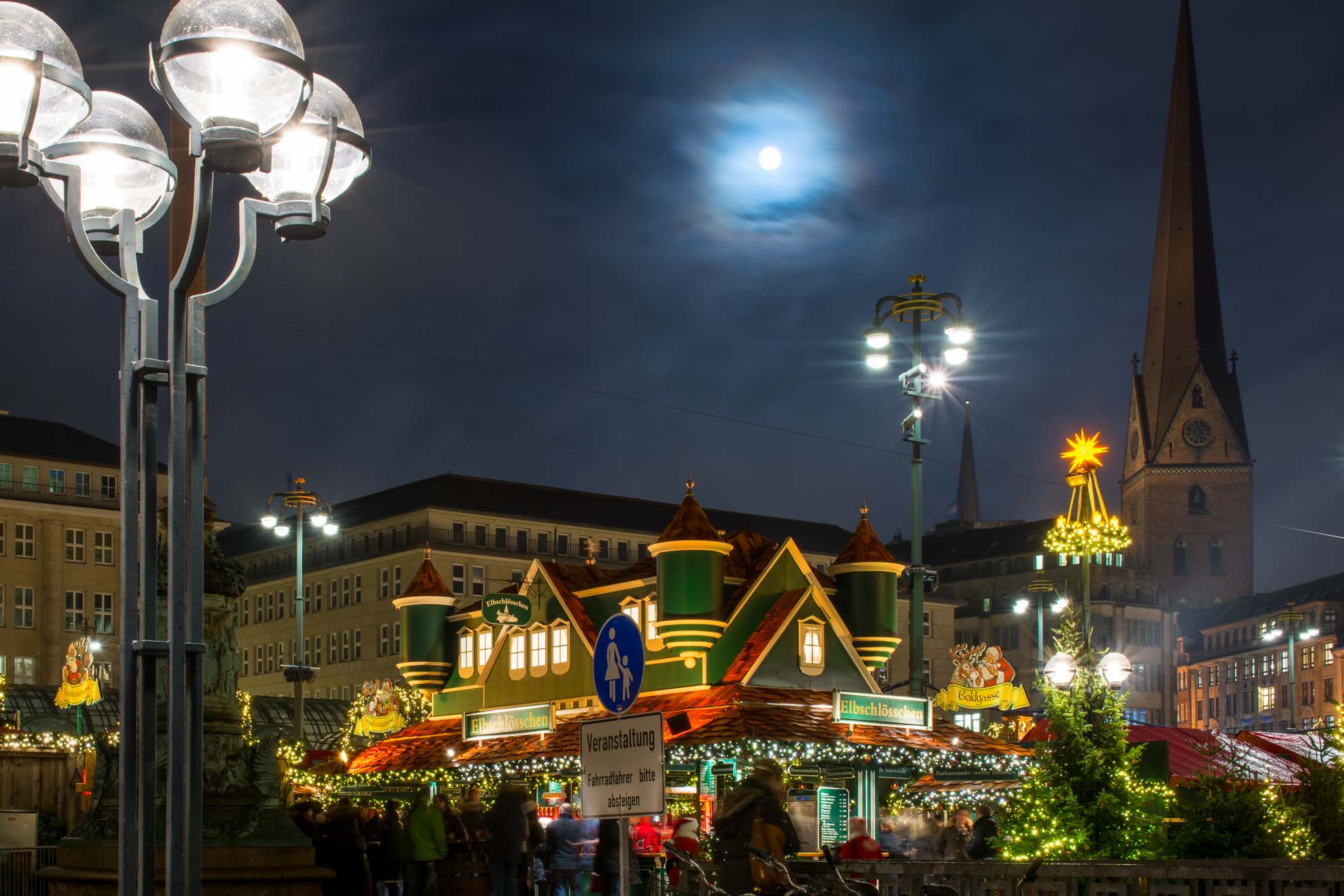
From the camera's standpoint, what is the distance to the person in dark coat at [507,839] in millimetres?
19125

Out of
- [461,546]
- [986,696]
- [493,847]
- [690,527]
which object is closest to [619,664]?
[493,847]

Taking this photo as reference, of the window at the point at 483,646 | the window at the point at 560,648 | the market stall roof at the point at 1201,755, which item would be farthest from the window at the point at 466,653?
the market stall roof at the point at 1201,755

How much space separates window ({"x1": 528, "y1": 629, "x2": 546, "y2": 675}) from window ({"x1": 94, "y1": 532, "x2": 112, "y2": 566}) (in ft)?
194

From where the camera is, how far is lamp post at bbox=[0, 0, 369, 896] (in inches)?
251

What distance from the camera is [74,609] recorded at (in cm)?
8769

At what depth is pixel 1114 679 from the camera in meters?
27.8

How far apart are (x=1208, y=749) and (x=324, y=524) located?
23.8 metres

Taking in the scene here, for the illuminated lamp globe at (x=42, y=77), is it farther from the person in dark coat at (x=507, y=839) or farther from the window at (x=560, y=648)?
the window at (x=560, y=648)

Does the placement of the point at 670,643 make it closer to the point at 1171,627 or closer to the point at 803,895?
the point at 803,895

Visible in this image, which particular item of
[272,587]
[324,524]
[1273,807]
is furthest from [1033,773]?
[272,587]

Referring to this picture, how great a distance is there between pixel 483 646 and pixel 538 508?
216ft

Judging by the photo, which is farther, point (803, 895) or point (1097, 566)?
point (1097, 566)

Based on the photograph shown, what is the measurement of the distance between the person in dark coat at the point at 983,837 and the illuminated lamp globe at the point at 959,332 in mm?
6929

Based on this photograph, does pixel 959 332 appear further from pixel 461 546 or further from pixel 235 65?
pixel 461 546
